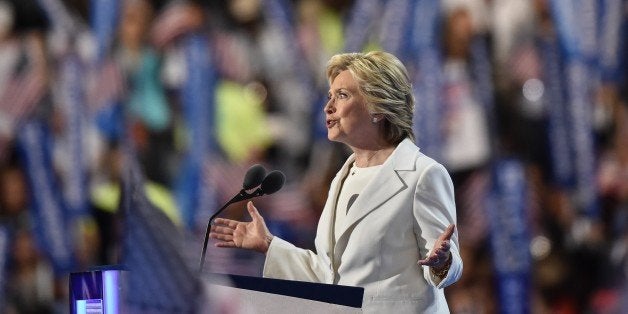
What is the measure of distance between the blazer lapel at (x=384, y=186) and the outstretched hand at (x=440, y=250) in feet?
0.70

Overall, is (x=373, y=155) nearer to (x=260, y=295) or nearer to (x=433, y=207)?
(x=433, y=207)

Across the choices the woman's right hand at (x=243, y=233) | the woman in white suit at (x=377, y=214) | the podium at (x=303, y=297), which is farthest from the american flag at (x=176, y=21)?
the podium at (x=303, y=297)

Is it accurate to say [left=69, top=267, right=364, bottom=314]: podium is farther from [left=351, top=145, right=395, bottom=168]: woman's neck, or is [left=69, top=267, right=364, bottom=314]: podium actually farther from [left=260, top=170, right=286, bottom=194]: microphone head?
[left=351, top=145, right=395, bottom=168]: woman's neck

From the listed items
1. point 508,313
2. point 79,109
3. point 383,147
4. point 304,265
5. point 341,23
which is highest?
point 341,23

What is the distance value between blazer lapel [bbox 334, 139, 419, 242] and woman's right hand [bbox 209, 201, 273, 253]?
0.16 meters

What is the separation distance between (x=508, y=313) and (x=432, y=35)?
3.94ft

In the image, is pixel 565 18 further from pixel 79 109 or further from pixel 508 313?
pixel 79 109

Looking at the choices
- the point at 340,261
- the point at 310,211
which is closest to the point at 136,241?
the point at 340,261

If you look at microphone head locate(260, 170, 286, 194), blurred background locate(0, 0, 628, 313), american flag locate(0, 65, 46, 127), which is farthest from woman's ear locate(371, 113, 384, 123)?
american flag locate(0, 65, 46, 127)

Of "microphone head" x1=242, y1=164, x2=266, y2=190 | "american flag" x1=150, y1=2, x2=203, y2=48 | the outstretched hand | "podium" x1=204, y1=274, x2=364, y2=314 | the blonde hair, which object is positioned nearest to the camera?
"podium" x1=204, y1=274, x2=364, y2=314

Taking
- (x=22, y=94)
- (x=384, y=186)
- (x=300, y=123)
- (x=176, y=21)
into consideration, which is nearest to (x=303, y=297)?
(x=384, y=186)

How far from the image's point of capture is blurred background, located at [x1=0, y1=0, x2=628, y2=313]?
4055mm

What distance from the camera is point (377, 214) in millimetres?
1930

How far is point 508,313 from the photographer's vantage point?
4.02 metres
